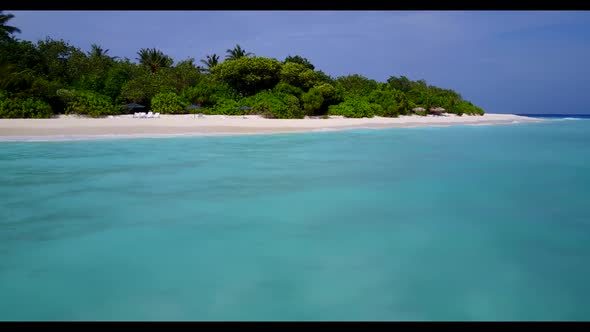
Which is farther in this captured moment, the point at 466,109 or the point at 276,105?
the point at 466,109

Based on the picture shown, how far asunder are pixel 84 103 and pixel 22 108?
307 cm

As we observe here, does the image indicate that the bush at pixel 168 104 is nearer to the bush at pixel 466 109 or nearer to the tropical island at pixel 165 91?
the tropical island at pixel 165 91

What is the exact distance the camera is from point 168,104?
2453cm

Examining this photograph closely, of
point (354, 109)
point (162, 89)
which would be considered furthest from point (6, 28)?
point (354, 109)

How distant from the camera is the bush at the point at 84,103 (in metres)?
21.2

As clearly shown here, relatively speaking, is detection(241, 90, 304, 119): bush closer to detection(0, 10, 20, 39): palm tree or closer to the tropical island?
the tropical island

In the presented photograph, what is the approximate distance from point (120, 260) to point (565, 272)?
12.4 ft

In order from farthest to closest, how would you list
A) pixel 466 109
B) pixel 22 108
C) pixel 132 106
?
pixel 466 109, pixel 132 106, pixel 22 108

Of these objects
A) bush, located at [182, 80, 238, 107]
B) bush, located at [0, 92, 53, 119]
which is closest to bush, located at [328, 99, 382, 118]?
bush, located at [182, 80, 238, 107]

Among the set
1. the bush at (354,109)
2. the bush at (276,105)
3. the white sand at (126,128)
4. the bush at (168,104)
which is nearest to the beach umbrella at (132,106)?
the bush at (168,104)

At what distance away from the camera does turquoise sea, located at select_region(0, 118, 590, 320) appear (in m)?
2.93

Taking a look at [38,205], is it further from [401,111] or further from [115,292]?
[401,111]

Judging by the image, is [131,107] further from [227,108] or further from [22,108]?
[22,108]
